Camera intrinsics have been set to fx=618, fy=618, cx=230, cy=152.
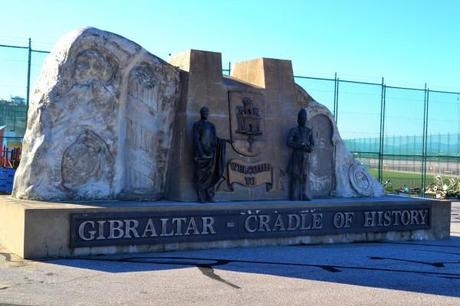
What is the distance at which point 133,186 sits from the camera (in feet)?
33.4

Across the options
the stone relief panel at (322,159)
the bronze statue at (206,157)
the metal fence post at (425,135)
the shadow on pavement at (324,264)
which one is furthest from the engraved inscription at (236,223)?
the metal fence post at (425,135)

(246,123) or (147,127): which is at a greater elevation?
(246,123)

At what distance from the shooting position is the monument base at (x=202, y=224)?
852 cm

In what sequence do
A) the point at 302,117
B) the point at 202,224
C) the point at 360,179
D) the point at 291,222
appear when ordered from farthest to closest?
the point at 360,179 < the point at 302,117 < the point at 291,222 < the point at 202,224

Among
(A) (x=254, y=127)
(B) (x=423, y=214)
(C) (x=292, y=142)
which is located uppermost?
(A) (x=254, y=127)

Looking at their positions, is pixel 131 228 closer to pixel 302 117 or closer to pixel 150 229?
pixel 150 229

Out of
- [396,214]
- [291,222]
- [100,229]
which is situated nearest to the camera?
[100,229]

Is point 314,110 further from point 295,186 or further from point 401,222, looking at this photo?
point 401,222

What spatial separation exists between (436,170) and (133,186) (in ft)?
94.4

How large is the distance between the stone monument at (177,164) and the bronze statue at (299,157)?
25 millimetres

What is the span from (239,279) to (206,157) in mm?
2985

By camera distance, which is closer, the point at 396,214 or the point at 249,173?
the point at 249,173

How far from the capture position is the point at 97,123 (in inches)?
380

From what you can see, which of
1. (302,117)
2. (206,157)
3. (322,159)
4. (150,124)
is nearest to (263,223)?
(206,157)
